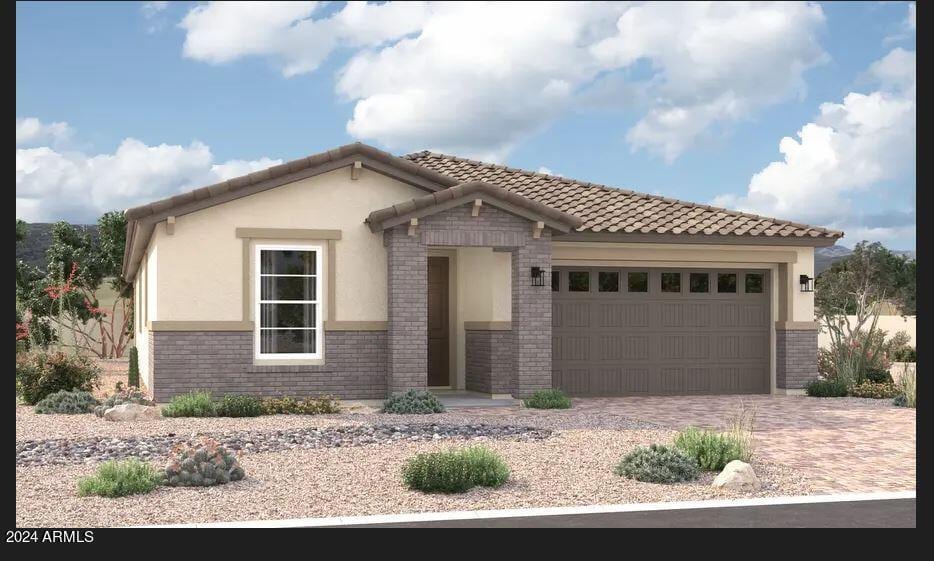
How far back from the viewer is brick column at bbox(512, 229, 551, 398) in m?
18.5

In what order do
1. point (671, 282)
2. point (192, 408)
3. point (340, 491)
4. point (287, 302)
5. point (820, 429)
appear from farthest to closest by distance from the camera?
point (671, 282), point (287, 302), point (192, 408), point (820, 429), point (340, 491)

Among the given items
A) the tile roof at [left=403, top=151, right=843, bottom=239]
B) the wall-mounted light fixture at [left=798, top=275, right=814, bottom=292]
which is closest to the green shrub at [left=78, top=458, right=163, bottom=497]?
the tile roof at [left=403, top=151, right=843, bottom=239]

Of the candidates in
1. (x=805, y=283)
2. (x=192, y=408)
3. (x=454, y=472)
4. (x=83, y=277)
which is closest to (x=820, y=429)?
(x=805, y=283)

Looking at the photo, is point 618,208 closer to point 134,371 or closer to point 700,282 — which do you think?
point 700,282

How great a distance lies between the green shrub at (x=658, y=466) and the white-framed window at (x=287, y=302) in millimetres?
8565

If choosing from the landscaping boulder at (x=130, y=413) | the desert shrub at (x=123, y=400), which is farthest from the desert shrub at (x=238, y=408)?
the desert shrub at (x=123, y=400)

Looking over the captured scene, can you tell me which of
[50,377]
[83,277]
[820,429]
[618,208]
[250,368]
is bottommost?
[820,429]

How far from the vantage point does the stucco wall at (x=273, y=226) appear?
17.7 m

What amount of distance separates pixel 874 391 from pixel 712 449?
10910 mm

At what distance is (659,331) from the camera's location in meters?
20.7

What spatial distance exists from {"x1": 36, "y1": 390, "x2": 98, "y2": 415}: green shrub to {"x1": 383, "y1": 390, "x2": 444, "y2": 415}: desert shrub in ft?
15.9

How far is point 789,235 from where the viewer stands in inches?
815

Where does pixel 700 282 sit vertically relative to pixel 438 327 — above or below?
above

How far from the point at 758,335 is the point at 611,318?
128 inches
